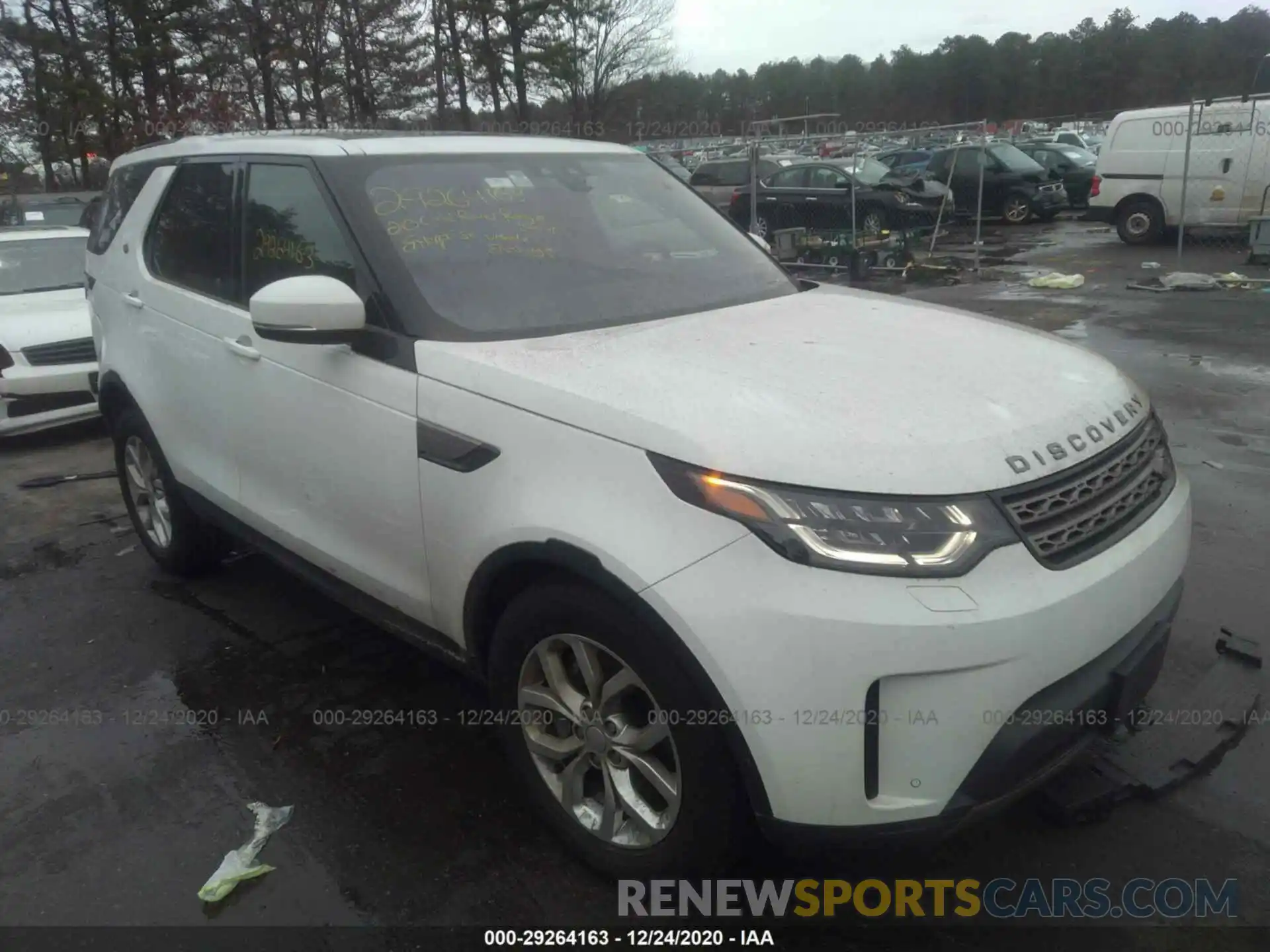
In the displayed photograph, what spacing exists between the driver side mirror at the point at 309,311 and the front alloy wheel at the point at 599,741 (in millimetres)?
1081

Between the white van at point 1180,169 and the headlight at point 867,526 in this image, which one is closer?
the headlight at point 867,526

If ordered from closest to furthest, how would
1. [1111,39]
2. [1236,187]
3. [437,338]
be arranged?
[437,338], [1236,187], [1111,39]

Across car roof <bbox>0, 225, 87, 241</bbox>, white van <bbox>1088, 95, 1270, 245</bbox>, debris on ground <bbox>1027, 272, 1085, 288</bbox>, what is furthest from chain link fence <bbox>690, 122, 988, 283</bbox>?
car roof <bbox>0, 225, 87, 241</bbox>

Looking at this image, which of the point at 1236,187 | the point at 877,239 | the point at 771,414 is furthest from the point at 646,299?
the point at 1236,187

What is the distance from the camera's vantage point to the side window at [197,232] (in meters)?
3.79

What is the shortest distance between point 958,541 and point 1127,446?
2.62ft

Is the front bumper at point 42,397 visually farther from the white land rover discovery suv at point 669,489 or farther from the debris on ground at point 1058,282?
the debris on ground at point 1058,282

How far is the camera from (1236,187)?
14.7 m

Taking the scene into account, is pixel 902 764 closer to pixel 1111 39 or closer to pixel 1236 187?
pixel 1236 187

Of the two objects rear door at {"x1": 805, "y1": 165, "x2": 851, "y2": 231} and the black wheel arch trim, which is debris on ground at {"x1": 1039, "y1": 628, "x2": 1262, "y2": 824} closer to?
the black wheel arch trim

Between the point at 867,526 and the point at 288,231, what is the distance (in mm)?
2316

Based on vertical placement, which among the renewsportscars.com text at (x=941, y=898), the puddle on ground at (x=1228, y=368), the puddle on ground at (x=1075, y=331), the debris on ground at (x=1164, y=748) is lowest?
the renewsportscars.com text at (x=941, y=898)

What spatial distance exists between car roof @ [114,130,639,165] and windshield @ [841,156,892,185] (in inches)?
533

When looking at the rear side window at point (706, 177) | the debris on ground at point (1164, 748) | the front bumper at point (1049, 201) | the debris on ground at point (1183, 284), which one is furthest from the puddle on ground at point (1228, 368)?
the front bumper at point (1049, 201)
